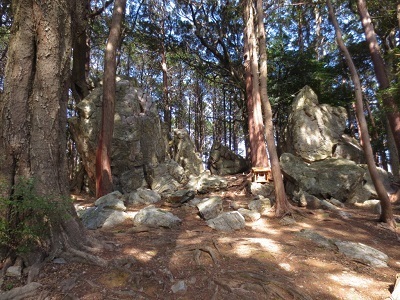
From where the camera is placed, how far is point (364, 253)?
4379 millimetres

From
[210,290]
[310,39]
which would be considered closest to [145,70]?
[310,39]

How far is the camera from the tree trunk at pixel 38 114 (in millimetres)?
3305

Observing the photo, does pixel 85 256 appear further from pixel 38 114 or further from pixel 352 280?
pixel 352 280

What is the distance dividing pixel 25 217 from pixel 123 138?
Result: 7740 millimetres

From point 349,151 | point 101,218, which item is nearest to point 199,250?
point 101,218

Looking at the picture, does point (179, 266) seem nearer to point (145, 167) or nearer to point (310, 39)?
point (145, 167)

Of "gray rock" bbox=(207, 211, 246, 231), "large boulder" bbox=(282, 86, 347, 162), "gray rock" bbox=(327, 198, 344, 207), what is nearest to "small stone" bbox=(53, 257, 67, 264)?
"gray rock" bbox=(207, 211, 246, 231)

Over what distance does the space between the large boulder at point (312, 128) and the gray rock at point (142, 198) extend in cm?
695

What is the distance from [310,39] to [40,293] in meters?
21.4

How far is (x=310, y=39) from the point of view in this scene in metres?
19.1

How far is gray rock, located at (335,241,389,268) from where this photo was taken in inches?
163

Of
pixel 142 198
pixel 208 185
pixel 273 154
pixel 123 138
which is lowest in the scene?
pixel 142 198

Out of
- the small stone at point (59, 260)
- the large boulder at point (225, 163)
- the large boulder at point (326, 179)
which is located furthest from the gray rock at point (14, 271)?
the large boulder at point (225, 163)

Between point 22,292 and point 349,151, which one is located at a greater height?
point 349,151
